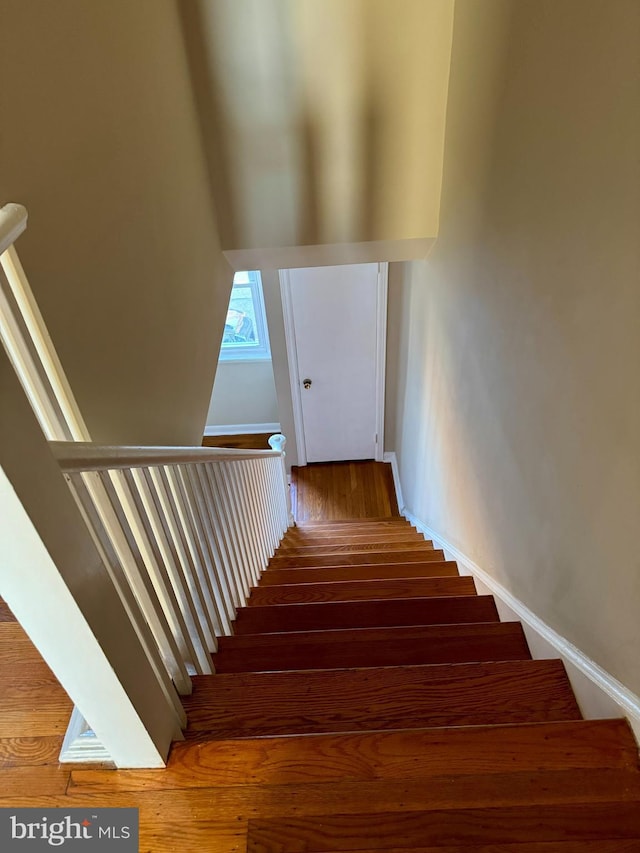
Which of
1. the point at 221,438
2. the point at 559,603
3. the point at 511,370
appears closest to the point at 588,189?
the point at 511,370

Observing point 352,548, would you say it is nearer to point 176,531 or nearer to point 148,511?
point 176,531

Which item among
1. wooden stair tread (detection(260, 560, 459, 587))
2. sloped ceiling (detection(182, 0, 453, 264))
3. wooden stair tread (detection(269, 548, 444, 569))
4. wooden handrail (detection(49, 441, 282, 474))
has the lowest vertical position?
wooden handrail (detection(49, 441, 282, 474))

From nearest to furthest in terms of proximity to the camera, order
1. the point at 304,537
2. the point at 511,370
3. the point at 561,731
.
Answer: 1. the point at 561,731
2. the point at 511,370
3. the point at 304,537

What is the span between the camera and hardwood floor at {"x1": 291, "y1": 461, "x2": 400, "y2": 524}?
15.6ft

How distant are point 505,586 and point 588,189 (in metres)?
1.36

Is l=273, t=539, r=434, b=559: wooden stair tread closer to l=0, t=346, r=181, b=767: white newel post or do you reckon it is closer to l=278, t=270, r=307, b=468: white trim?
l=278, t=270, r=307, b=468: white trim

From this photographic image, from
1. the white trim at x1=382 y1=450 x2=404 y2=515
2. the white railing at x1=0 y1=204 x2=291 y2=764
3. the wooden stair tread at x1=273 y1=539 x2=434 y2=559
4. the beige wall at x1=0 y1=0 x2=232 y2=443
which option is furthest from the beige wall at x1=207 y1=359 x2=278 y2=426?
the white railing at x1=0 y1=204 x2=291 y2=764

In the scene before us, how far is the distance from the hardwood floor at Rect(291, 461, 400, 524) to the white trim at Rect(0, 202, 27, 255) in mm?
4038

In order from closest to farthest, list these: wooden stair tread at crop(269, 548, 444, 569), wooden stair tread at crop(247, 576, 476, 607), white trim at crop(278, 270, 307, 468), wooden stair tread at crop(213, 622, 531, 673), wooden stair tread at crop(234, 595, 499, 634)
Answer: wooden stair tread at crop(213, 622, 531, 673)
wooden stair tread at crop(234, 595, 499, 634)
wooden stair tread at crop(247, 576, 476, 607)
wooden stair tread at crop(269, 548, 444, 569)
white trim at crop(278, 270, 307, 468)

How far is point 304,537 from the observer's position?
143 inches

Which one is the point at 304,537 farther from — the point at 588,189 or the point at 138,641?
the point at 588,189

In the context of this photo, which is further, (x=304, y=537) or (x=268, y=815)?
(x=304, y=537)

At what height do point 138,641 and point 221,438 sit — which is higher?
point 221,438

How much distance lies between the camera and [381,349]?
4.39 m
